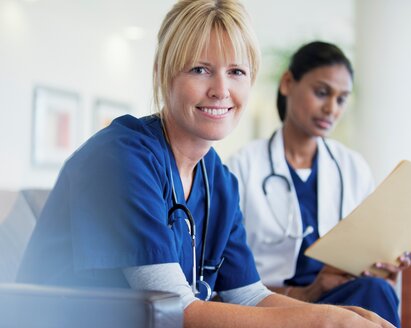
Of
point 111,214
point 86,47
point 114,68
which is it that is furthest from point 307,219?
point 114,68

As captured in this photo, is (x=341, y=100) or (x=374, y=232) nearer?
(x=374, y=232)

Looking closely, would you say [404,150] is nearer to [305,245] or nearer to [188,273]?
[305,245]

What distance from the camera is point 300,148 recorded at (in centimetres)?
200

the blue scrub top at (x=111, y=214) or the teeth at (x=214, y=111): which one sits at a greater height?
the teeth at (x=214, y=111)

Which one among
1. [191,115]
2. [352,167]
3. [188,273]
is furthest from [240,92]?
[352,167]

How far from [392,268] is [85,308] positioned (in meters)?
1.03

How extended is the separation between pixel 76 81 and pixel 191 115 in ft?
11.6

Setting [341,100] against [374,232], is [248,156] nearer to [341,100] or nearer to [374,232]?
[341,100]

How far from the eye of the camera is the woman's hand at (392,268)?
1.66m

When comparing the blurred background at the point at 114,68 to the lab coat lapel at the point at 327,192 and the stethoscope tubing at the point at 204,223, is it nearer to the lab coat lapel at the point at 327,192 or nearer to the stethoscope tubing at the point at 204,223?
the lab coat lapel at the point at 327,192

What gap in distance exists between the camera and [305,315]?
0.93 meters

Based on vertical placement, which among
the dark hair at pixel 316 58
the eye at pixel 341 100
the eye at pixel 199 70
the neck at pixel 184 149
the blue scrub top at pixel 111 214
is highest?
the dark hair at pixel 316 58

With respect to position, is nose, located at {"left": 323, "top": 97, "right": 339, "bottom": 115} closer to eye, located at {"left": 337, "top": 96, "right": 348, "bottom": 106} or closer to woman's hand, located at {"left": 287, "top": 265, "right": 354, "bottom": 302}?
eye, located at {"left": 337, "top": 96, "right": 348, "bottom": 106}

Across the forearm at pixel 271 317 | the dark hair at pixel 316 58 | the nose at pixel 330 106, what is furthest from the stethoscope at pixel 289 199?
the forearm at pixel 271 317
